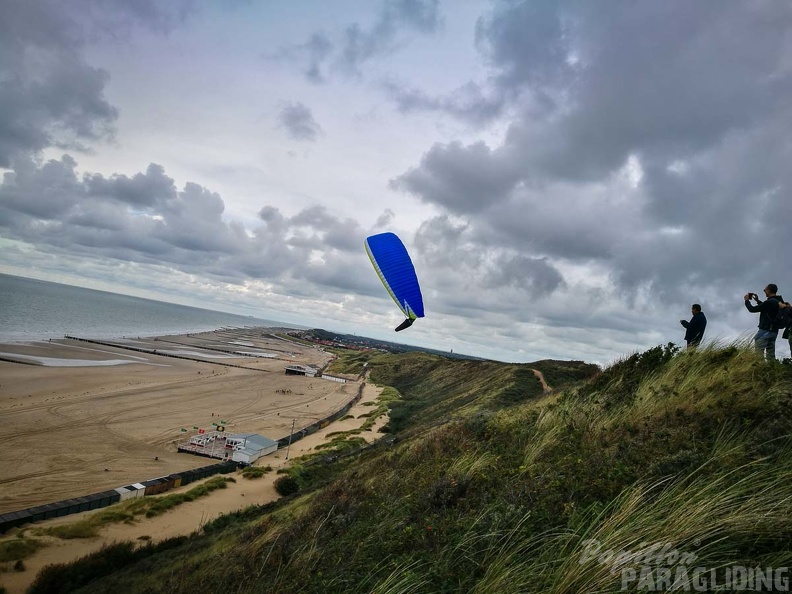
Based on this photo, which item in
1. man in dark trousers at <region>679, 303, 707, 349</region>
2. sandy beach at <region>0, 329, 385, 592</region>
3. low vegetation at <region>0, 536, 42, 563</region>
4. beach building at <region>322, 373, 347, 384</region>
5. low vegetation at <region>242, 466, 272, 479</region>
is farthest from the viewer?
beach building at <region>322, 373, 347, 384</region>

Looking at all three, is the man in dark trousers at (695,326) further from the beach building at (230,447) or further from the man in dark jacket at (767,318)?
the beach building at (230,447)

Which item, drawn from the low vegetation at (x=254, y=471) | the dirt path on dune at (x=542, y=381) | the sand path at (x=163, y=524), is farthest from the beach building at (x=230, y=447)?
the dirt path on dune at (x=542, y=381)

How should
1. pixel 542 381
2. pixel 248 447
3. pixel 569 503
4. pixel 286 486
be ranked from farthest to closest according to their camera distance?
pixel 542 381 < pixel 248 447 < pixel 286 486 < pixel 569 503

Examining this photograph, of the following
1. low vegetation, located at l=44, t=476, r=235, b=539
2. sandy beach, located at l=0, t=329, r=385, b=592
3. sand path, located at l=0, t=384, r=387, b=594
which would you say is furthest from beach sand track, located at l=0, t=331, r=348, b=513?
sand path, located at l=0, t=384, r=387, b=594

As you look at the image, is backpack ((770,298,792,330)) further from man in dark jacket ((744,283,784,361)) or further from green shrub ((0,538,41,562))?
green shrub ((0,538,41,562))

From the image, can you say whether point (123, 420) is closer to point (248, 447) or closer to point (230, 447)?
point (230, 447)

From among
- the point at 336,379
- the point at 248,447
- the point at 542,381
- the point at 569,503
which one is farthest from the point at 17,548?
the point at 336,379
